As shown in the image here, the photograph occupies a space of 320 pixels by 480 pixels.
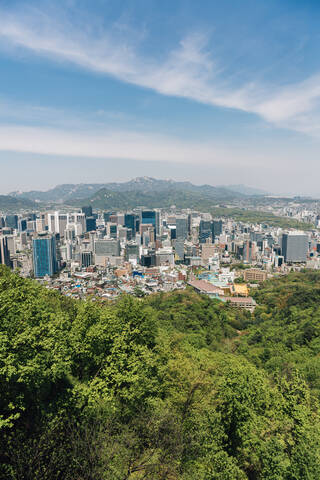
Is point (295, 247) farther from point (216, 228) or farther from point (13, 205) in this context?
point (13, 205)

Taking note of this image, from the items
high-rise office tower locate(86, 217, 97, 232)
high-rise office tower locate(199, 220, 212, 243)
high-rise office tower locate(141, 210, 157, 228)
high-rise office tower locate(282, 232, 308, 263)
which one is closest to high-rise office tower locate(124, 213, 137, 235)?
high-rise office tower locate(141, 210, 157, 228)

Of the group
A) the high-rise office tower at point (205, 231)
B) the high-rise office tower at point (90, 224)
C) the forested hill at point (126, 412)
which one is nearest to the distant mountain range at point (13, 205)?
the high-rise office tower at point (90, 224)

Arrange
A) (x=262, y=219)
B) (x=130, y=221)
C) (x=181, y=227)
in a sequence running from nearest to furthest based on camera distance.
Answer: (x=181, y=227)
(x=130, y=221)
(x=262, y=219)

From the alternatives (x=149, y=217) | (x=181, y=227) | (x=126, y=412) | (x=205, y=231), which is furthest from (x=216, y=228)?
(x=126, y=412)

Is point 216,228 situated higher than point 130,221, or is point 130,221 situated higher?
point 130,221

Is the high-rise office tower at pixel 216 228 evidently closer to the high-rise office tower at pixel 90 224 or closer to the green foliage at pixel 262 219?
the green foliage at pixel 262 219

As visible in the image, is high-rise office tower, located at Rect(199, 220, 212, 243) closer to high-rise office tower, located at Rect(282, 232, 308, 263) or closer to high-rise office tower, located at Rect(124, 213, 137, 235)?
high-rise office tower, located at Rect(282, 232, 308, 263)

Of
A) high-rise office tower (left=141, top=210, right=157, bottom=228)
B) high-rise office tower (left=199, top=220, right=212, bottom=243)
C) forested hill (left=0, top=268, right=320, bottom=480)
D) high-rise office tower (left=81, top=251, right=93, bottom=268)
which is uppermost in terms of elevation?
forested hill (left=0, top=268, right=320, bottom=480)
